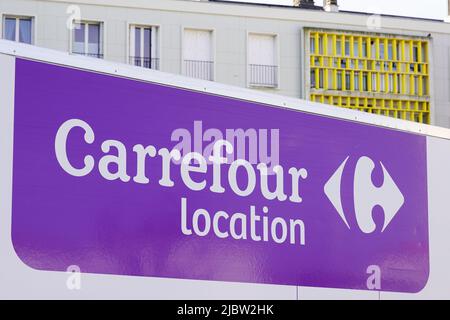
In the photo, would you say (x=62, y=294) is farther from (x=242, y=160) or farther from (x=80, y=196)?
(x=242, y=160)

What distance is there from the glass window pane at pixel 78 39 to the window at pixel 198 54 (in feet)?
10.4

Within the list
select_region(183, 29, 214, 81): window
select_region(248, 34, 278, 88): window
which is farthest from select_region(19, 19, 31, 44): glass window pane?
select_region(248, 34, 278, 88): window

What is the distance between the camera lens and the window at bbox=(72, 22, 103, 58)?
29.0 meters

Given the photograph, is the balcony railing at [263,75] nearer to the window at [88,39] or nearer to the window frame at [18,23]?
the window at [88,39]

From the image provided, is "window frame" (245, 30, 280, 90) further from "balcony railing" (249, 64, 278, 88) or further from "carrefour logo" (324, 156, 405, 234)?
"carrefour logo" (324, 156, 405, 234)

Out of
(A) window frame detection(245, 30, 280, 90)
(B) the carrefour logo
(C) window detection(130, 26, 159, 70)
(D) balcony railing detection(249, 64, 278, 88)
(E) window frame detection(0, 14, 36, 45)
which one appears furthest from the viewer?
(D) balcony railing detection(249, 64, 278, 88)

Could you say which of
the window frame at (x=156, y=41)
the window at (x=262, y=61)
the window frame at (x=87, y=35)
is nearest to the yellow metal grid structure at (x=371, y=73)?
the window at (x=262, y=61)

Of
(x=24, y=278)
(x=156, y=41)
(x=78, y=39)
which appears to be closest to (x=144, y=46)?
(x=156, y=41)

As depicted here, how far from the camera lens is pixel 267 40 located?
3080 cm

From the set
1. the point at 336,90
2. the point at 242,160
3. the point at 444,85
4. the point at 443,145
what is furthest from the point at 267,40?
the point at 242,160

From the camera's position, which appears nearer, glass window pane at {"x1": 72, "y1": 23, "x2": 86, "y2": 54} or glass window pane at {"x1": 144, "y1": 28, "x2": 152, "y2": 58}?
glass window pane at {"x1": 72, "y1": 23, "x2": 86, "y2": 54}

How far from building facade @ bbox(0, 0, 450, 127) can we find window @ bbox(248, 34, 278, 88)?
0.03m

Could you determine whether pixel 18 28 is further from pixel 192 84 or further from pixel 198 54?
pixel 192 84

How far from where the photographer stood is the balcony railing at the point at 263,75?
3012 centimetres
